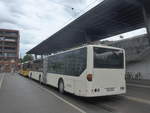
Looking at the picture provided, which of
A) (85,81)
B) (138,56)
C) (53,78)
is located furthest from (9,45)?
(85,81)

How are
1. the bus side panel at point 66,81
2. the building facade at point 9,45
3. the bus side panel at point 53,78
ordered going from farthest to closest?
the building facade at point 9,45
the bus side panel at point 53,78
the bus side panel at point 66,81

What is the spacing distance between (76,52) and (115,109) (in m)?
3.72

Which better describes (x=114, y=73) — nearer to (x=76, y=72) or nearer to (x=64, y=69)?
(x=76, y=72)

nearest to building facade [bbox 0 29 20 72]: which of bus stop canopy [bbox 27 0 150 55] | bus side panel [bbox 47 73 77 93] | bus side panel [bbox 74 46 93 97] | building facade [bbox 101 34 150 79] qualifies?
bus stop canopy [bbox 27 0 150 55]

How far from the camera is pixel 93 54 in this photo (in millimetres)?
8398

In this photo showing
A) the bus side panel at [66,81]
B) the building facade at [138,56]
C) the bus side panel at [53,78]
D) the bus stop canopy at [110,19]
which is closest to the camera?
the bus side panel at [66,81]

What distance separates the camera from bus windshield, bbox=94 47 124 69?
28.0 ft

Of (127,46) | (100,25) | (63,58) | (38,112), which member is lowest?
(38,112)

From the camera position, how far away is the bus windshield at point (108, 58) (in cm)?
853

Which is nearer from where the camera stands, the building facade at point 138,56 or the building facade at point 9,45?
the building facade at point 138,56

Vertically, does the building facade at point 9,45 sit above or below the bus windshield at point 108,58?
above

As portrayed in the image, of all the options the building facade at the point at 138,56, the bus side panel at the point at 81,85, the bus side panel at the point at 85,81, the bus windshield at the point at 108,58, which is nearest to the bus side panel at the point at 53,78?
the bus side panel at the point at 81,85

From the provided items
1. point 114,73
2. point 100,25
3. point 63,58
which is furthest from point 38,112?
point 100,25

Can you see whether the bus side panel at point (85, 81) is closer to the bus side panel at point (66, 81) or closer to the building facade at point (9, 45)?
the bus side panel at point (66, 81)
